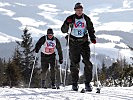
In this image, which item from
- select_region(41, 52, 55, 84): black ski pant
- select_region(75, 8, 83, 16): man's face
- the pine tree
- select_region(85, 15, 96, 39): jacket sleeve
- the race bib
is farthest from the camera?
the pine tree

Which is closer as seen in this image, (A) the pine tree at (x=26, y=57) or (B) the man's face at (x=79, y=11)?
(B) the man's face at (x=79, y=11)

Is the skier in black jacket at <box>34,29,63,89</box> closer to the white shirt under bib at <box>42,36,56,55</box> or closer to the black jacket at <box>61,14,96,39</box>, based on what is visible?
the white shirt under bib at <box>42,36,56,55</box>

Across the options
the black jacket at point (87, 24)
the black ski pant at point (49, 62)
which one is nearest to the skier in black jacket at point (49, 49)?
the black ski pant at point (49, 62)

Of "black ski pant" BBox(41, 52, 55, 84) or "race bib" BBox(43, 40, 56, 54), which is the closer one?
"race bib" BBox(43, 40, 56, 54)

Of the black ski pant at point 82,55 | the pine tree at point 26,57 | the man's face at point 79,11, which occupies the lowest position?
the black ski pant at point 82,55

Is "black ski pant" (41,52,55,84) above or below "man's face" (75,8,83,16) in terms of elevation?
below

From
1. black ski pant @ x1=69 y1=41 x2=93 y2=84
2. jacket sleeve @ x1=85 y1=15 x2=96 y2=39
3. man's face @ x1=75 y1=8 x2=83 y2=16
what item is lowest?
black ski pant @ x1=69 y1=41 x2=93 y2=84

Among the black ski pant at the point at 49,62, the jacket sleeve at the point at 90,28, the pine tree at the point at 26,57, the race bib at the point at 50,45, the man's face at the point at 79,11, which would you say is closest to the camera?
the man's face at the point at 79,11

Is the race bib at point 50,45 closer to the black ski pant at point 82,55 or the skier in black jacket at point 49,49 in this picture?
the skier in black jacket at point 49,49

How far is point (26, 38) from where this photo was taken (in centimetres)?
6500

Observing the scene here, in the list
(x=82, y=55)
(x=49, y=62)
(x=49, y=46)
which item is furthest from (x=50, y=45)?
(x=82, y=55)

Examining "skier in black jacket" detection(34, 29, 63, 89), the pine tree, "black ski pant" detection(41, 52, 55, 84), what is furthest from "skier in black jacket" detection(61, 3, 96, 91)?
the pine tree

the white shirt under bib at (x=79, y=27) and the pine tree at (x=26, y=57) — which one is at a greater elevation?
the pine tree at (x=26, y=57)

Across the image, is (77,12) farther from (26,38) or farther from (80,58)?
(26,38)
